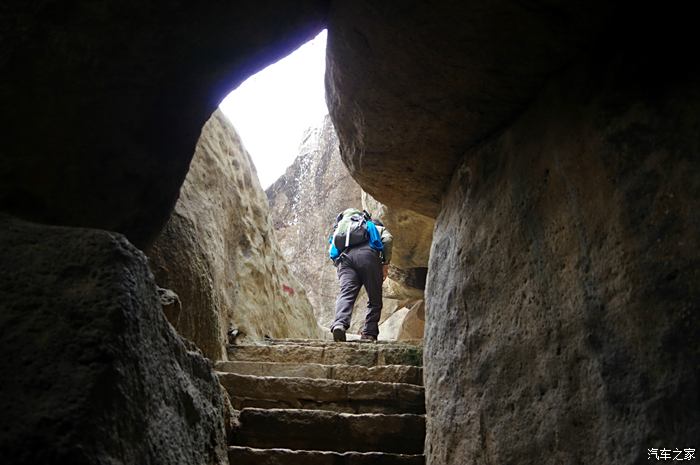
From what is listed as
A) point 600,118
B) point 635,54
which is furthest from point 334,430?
point 635,54

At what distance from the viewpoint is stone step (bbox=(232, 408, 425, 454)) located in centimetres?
370

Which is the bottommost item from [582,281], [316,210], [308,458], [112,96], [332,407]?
[308,458]

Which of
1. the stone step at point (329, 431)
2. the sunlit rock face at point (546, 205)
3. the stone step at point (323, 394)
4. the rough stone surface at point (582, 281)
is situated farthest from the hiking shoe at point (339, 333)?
the rough stone surface at point (582, 281)

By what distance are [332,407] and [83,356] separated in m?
2.90

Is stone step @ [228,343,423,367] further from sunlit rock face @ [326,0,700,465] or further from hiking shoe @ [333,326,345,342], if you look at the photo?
sunlit rock face @ [326,0,700,465]

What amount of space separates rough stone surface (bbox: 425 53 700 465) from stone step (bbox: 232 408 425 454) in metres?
0.43

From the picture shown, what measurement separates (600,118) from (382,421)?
2180mm

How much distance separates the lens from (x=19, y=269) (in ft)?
5.22

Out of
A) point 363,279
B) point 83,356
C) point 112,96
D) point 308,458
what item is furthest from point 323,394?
point 83,356

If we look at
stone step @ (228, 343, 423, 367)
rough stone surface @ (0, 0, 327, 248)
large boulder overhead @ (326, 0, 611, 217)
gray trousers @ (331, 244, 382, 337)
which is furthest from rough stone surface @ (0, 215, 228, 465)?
gray trousers @ (331, 244, 382, 337)

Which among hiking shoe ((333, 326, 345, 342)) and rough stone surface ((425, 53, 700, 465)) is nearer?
rough stone surface ((425, 53, 700, 465))

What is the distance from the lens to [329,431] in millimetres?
3754

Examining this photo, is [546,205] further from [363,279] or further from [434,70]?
[363,279]

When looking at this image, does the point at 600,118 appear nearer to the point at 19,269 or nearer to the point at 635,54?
the point at 635,54
